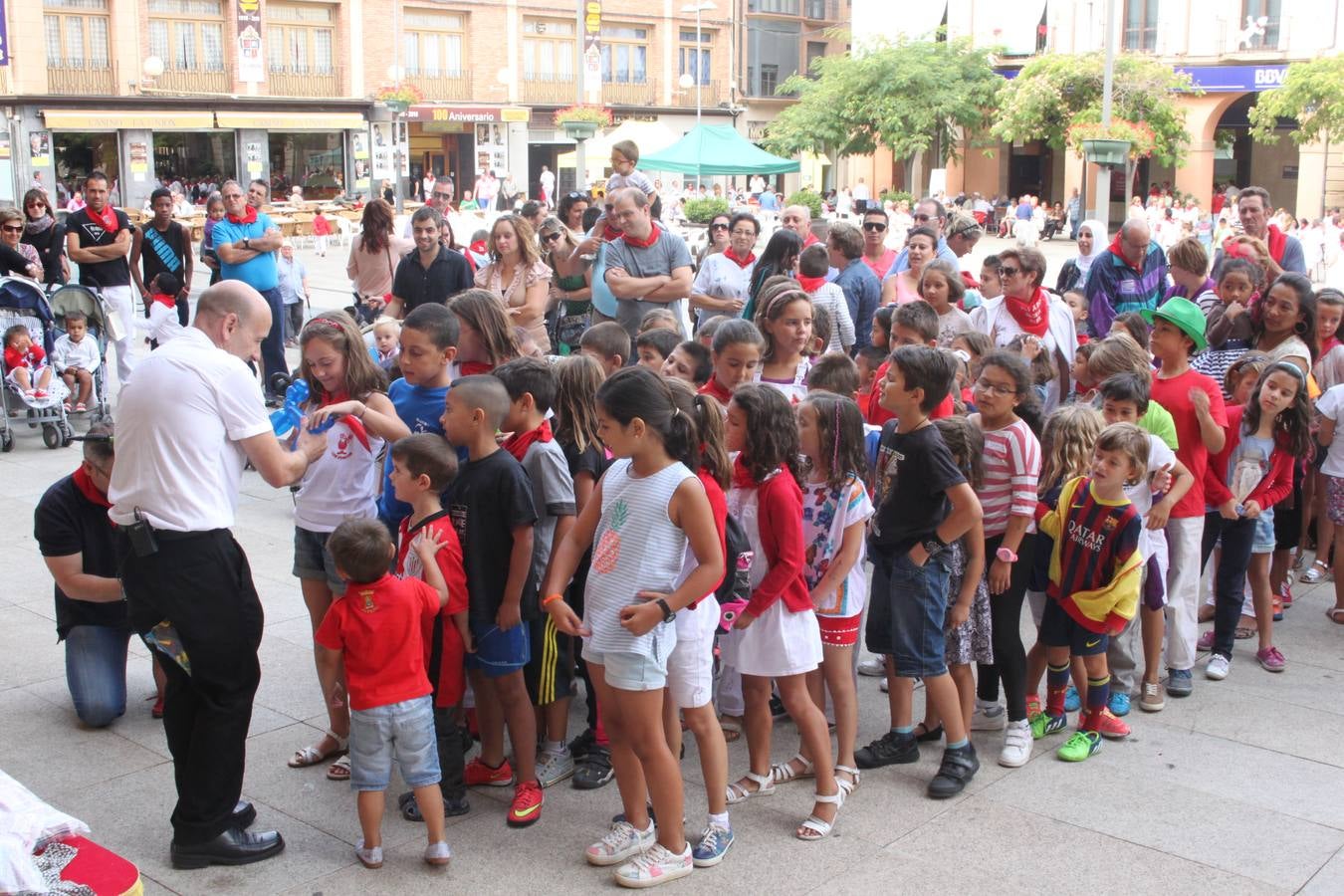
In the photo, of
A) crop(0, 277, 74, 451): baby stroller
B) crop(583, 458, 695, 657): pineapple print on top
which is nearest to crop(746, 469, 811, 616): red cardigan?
crop(583, 458, 695, 657): pineapple print on top

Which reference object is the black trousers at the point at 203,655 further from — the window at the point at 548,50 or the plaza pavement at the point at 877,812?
the window at the point at 548,50

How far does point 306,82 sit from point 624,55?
1475 cm

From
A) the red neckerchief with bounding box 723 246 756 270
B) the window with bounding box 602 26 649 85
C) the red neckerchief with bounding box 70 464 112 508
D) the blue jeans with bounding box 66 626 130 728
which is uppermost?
the window with bounding box 602 26 649 85

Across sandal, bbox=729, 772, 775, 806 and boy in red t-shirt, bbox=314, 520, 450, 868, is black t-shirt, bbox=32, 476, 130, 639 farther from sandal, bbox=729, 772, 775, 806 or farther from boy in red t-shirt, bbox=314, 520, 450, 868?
sandal, bbox=729, 772, 775, 806

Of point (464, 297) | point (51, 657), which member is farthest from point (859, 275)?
point (51, 657)

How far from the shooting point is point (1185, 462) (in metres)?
5.81

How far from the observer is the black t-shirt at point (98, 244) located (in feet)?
36.8

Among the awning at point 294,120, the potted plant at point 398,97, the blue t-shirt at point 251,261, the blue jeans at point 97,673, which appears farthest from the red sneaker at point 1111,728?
the awning at point 294,120

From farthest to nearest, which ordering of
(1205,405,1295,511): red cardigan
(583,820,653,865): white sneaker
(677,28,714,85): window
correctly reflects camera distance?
(677,28,714,85): window, (1205,405,1295,511): red cardigan, (583,820,653,865): white sneaker

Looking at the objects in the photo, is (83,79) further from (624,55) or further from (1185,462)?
(1185,462)

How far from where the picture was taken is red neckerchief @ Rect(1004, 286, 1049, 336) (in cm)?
726

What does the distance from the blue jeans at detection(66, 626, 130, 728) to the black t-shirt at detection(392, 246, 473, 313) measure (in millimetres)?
3636

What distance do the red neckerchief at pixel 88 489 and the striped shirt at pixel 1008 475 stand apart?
343 cm

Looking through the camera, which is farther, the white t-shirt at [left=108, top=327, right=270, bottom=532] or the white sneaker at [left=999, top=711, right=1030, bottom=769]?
the white sneaker at [left=999, top=711, right=1030, bottom=769]
